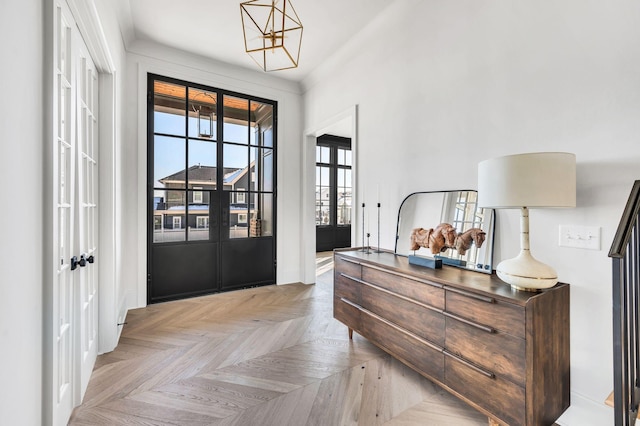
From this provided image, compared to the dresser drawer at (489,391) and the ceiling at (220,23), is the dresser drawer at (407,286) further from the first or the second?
the ceiling at (220,23)

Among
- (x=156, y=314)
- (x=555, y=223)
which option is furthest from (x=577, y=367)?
(x=156, y=314)

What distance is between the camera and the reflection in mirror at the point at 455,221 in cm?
203

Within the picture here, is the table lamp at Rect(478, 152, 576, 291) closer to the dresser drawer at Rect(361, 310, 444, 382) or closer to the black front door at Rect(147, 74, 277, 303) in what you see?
the dresser drawer at Rect(361, 310, 444, 382)

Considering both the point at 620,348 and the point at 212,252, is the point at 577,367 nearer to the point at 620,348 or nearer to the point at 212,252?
the point at 620,348

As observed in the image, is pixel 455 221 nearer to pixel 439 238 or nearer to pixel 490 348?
pixel 439 238

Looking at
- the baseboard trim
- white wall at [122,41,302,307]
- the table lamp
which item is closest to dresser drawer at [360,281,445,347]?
the table lamp

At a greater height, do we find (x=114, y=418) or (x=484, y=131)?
(x=484, y=131)

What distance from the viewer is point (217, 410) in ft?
5.97

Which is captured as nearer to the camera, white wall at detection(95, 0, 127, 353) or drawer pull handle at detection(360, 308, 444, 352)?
drawer pull handle at detection(360, 308, 444, 352)

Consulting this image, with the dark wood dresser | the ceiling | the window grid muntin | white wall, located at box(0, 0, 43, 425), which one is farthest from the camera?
the window grid muntin

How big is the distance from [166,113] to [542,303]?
430 cm

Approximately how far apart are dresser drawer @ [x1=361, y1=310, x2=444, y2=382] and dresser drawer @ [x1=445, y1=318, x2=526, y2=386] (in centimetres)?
15

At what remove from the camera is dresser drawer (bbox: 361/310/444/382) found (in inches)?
72.9

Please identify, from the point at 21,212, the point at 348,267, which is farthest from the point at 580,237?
the point at 21,212
